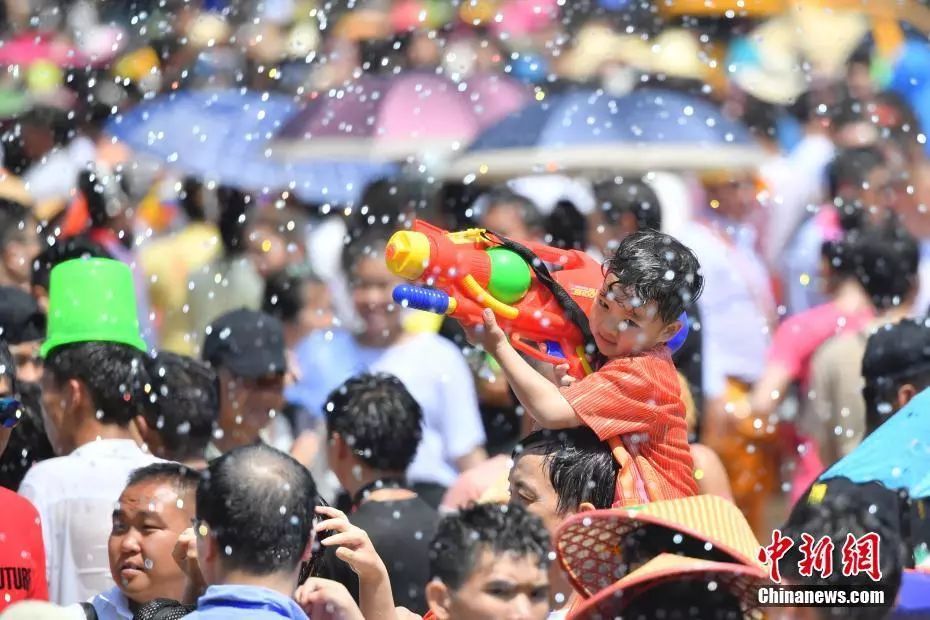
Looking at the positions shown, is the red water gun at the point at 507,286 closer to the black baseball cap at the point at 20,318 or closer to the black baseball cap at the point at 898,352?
the black baseball cap at the point at 898,352

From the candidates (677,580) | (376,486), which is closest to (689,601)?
(677,580)

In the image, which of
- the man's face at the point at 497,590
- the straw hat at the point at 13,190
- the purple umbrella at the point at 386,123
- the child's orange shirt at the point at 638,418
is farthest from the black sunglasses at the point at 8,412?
the purple umbrella at the point at 386,123

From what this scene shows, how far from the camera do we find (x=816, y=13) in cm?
1141

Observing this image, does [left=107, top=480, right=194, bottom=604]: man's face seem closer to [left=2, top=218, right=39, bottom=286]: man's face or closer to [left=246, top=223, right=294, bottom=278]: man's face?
[left=246, top=223, right=294, bottom=278]: man's face

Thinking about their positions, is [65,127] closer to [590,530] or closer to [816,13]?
[816,13]

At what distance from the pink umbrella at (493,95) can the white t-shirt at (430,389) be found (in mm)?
2960

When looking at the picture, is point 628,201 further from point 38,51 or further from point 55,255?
point 38,51

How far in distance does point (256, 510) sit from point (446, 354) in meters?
3.72

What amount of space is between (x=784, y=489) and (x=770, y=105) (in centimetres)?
378

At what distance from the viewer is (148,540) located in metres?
4.79

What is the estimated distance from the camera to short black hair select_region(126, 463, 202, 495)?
4867 mm

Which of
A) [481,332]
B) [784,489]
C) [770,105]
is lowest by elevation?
[784,489]

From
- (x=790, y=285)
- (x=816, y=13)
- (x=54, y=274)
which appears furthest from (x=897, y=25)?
(x=54, y=274)

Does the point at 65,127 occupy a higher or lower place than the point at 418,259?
lower
